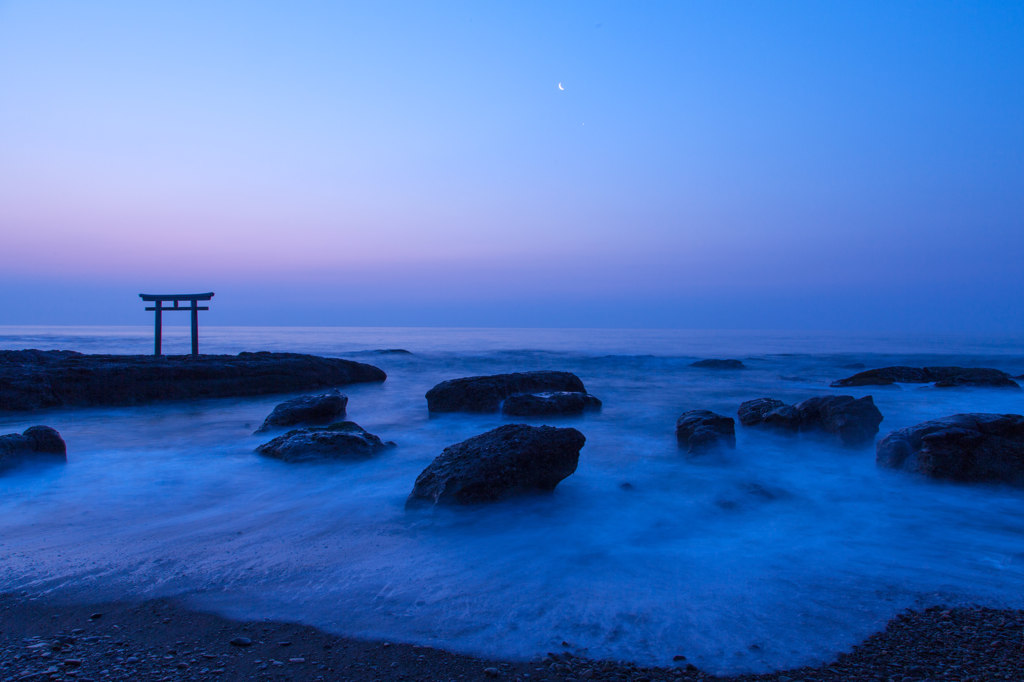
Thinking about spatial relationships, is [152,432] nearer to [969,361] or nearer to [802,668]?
[802,668]

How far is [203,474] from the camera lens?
636cm

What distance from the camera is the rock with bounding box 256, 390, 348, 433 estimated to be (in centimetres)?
888

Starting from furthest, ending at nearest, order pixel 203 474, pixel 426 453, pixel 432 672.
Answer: pixel 426 453
pixel 203 474
pixel 432 672

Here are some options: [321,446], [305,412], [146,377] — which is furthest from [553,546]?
[146,377]

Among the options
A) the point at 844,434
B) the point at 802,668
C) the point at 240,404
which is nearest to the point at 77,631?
the point at 802,668

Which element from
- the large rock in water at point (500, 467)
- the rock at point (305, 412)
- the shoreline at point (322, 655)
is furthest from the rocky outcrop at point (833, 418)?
the rock at point (305, 412)

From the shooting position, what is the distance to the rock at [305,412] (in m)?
8.88

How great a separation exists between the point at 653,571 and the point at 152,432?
330 inches

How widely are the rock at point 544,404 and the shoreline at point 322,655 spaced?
7.49 m

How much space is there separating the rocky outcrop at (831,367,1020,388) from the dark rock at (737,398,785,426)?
8.83 m

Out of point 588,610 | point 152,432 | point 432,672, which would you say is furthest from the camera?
point 152,432

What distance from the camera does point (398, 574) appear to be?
11.8 feet

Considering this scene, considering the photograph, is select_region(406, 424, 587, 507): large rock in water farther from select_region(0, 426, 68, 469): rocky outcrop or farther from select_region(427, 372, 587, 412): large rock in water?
select_region(427, 372, 587, 412): large rock in water

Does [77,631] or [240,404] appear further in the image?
[240,404]
